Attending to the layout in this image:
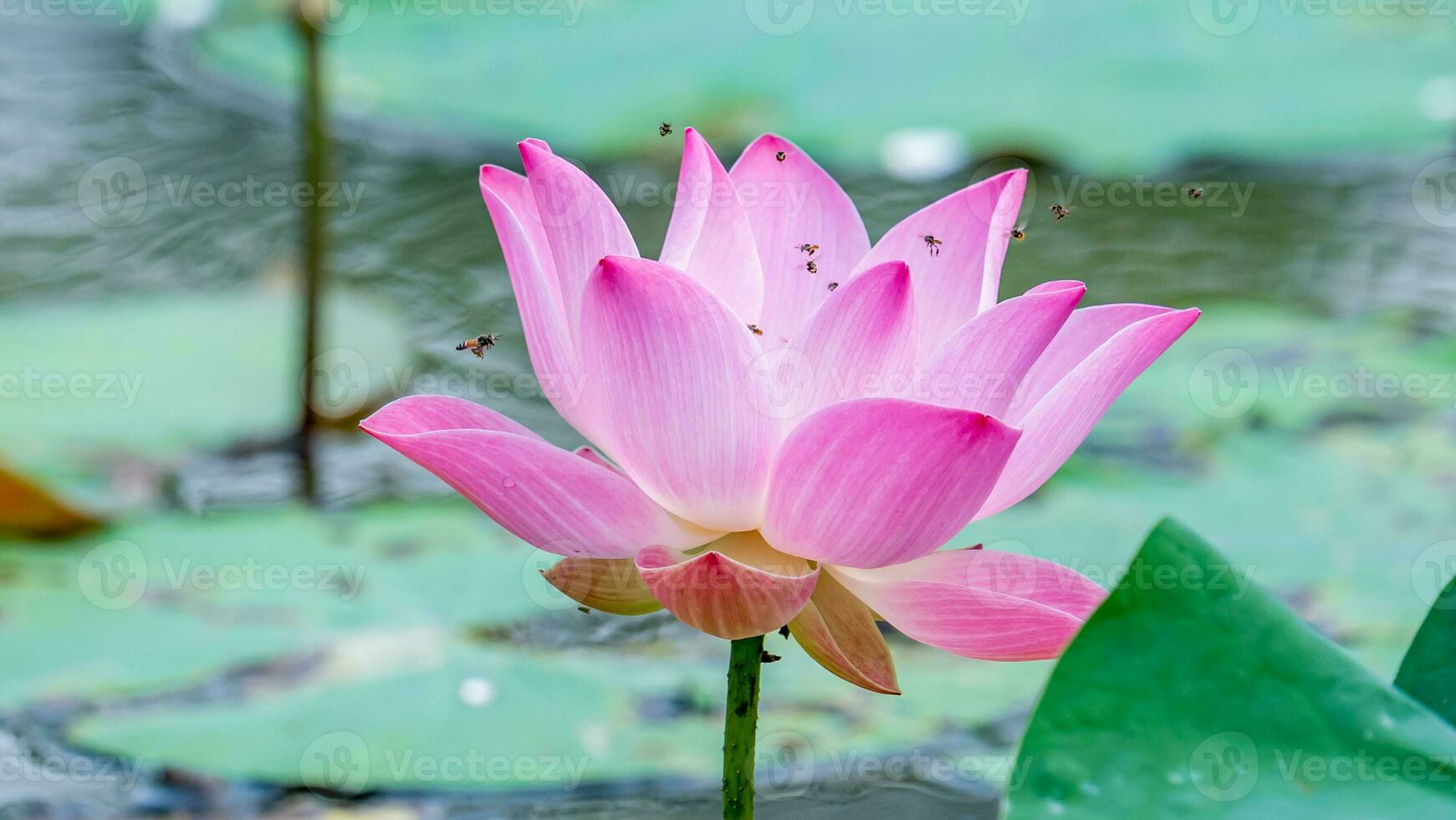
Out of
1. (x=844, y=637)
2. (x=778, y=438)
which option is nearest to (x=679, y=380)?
(x=778, y=438)

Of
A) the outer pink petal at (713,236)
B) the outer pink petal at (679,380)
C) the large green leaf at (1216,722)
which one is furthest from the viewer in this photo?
the outer pink petal at (713,236)

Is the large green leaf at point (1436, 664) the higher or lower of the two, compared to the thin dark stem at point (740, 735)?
higher

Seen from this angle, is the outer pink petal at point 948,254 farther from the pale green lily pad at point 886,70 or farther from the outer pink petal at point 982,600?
the pale green lily pad at point 886,70

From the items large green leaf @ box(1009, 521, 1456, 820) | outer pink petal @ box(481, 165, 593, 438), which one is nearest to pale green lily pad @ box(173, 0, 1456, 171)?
outer pink petal @ box(481, 165, 593, 438)

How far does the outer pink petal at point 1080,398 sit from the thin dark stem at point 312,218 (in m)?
1.26

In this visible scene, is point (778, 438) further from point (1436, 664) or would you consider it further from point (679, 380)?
point (1436, 664)

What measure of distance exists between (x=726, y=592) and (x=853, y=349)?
130mm

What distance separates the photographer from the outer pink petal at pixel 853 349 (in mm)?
535

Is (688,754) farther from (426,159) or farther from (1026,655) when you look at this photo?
(426,159)

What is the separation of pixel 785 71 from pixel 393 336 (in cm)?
79

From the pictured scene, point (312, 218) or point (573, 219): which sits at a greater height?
point (573, 219)

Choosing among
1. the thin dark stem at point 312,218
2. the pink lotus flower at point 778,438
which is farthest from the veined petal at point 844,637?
the thin dark stem at point 312,218

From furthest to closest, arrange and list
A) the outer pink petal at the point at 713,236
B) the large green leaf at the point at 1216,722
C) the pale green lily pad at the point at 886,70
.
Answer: the pale green lily pad at the point at 886,70
the outer pink petal at the point at 713,236
the large green leaf at the point at 1216,722

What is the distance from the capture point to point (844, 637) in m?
0.58
